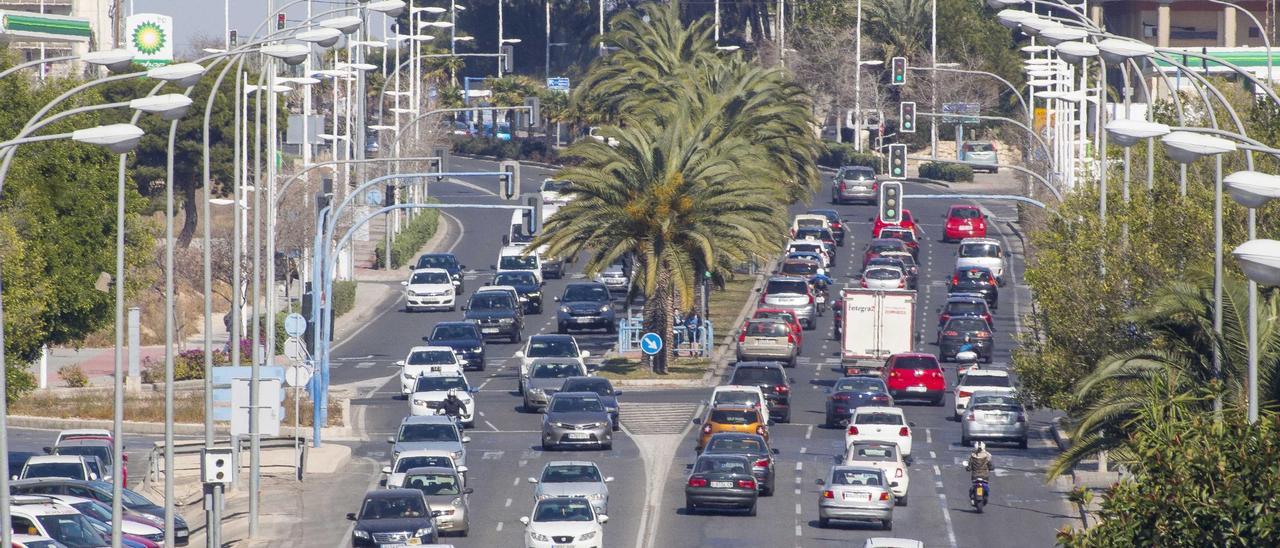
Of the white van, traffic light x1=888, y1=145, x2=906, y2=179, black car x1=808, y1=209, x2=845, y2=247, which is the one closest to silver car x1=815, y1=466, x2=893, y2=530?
traffic light x1=888, y1=145, x2=906, y2=179

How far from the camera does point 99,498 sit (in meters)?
35.0

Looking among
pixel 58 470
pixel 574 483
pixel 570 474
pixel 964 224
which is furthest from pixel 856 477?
pixel 964 224

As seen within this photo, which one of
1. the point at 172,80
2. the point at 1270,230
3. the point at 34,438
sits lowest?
the point at 34,438

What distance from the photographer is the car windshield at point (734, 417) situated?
141ft

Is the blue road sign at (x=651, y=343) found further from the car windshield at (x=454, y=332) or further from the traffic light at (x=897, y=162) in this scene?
the traffic light at (x=897, y=162)

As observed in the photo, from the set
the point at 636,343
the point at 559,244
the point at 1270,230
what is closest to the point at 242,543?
the point at 1270,230

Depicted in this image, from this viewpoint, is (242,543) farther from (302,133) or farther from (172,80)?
(302,133)

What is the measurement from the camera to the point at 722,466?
36.1 metres

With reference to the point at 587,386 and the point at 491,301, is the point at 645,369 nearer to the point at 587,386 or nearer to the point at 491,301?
the point at 491,301

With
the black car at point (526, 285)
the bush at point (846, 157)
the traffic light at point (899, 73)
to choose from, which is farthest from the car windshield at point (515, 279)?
the bush at point (846, 157)

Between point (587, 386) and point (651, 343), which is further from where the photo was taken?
point (651, 343)

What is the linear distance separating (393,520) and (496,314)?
29.7m

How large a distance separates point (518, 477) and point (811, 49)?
85589mm

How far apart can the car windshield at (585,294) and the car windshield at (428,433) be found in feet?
76.3
